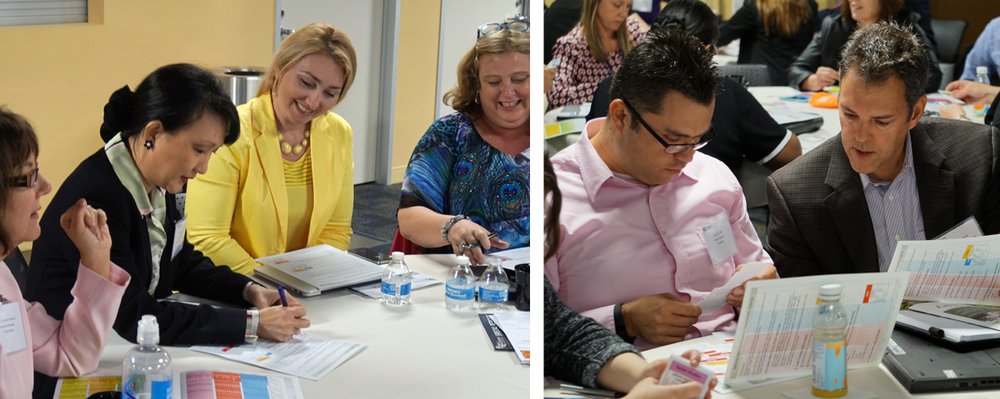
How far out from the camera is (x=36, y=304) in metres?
1.63

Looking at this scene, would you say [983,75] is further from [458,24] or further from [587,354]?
[587,354]

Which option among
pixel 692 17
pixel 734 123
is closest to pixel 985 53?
pixel 734 123

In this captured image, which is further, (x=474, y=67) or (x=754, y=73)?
(x=754, y=73)

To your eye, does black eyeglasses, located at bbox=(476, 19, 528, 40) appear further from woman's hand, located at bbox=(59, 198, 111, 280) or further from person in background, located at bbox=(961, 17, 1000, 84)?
person in background, located at bbox=(961, 17, 1000, 84)

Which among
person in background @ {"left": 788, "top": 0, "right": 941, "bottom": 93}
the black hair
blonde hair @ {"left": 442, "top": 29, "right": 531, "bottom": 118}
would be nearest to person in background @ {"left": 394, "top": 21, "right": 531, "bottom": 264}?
blonde hair @ {"left": 442, "top": 29, "right": 531, "bottom": 118}

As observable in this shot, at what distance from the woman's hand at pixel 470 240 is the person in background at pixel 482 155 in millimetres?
131

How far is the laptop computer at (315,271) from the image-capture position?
6.95ft

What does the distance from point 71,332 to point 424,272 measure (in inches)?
38.0

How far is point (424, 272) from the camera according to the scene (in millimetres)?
2359

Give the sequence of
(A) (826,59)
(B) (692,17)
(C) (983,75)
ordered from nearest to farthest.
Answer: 1. (B) (692,17)
2. (C) (983,75)
3. (A) (826,59)

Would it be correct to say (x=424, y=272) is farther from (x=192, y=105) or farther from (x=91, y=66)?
(x=91, y=66)

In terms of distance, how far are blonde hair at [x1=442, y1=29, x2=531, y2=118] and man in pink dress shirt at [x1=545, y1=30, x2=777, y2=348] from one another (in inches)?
37.9

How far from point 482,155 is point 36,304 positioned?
52.3 inches

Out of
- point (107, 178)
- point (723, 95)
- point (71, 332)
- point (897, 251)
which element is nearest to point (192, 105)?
point (107, 178)
